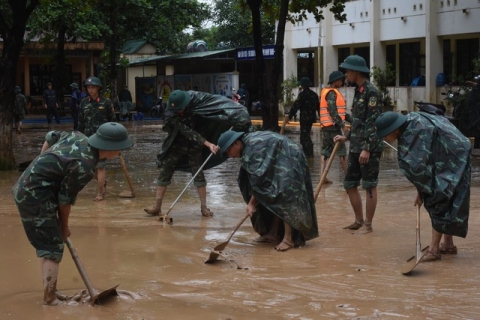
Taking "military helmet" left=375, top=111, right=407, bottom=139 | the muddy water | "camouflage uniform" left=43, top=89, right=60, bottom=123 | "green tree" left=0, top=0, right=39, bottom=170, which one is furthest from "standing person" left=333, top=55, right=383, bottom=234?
"camouflage uniform" left=43, top=89, right=60, bottom=123

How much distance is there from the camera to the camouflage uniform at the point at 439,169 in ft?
24.5

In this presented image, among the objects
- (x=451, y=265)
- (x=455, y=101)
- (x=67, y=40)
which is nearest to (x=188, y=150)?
(x=451, y=265)

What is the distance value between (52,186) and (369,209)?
12.9 ft

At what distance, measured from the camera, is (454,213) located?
24.5ft

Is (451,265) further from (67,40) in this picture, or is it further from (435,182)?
(67,40)

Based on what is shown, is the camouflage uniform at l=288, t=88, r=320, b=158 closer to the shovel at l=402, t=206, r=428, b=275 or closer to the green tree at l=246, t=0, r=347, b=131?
the green tree at l=246, t=0, r=347, b=131

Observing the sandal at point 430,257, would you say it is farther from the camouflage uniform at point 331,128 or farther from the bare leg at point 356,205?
the camouflage uniform at point 331,128

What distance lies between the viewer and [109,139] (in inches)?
252

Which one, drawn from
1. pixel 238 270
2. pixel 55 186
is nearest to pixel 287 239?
pixel 238 270

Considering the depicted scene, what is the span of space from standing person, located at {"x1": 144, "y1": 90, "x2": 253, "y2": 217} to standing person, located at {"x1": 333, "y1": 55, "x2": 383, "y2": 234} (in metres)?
1.49

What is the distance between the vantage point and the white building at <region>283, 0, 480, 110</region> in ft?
94.0

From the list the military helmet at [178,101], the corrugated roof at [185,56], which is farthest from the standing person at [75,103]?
the military helmet at [178,101]

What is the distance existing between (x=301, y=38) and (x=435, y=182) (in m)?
29.0

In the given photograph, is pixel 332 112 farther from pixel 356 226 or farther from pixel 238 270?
pixel 238 270
